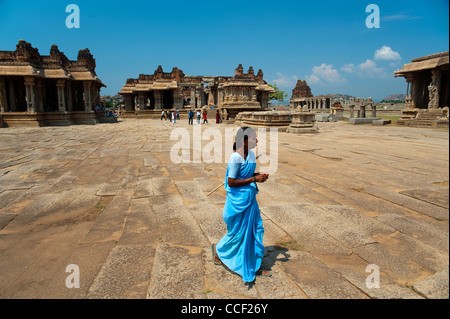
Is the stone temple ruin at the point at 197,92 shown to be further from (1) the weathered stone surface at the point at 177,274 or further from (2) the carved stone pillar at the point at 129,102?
(1) the weathered stone surface at the point at 177,274

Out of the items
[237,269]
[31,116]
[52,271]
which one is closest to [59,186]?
[52,271]

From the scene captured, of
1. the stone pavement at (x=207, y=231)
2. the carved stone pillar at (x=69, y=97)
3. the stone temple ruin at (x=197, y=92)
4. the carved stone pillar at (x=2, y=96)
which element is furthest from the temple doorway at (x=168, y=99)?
the stone pavement at (x=207, y=231)

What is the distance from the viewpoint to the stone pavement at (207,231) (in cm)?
244

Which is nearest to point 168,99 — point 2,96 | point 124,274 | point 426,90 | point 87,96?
point 87,96

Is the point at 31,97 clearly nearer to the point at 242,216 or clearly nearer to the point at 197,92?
the point at 197,92

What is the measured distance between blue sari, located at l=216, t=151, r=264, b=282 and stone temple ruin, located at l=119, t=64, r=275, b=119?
19.9 meters

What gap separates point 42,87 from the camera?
2212 cm

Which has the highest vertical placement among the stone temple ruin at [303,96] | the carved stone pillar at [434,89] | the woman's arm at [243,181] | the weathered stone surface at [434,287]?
the stone temple ruin at [303,96]

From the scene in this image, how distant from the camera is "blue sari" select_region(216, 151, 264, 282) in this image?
256 cm

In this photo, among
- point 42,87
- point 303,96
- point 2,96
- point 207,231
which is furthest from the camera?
point 303,96

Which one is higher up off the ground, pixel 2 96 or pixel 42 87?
pixel 42 87

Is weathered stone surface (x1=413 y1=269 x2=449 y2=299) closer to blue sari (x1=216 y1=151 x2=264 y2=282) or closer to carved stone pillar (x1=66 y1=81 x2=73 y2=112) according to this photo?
blue sari (x1=216 y1=151 x2=264 y2=282)

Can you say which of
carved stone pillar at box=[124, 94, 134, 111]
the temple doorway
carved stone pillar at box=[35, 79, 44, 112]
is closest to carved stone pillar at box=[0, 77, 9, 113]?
carved stone pillar at box=[35, 79, 44, 112]

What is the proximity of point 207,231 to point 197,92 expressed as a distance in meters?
36.3
